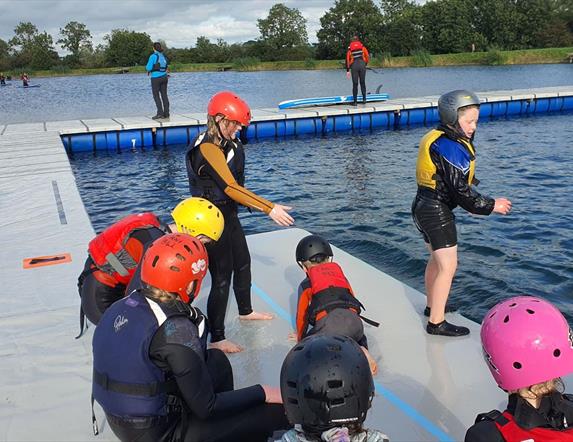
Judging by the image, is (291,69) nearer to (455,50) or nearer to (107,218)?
(455,50)

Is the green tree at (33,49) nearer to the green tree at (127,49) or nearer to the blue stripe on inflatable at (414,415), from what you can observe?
the green tree at (127,49)

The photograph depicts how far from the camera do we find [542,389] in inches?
80.6

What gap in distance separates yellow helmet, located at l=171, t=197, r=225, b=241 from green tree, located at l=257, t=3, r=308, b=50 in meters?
103

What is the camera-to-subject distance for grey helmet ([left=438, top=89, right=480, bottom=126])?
4043 mm

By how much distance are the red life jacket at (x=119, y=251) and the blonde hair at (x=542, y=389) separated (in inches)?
97.6

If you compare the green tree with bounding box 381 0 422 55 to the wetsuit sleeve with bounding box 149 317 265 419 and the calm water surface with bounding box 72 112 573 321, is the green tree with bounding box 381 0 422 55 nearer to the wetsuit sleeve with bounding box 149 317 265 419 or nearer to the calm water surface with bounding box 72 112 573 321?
the calm water surface with bounding box 72 112 573 321

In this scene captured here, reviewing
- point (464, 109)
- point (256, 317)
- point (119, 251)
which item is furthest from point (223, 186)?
point (464, 109)

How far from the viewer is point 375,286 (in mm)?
5551

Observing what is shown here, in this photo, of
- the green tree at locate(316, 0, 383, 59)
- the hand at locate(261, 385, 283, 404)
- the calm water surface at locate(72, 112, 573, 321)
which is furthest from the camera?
the green tree at locate(316, 0, 383, 59)

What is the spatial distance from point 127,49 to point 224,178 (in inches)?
3916

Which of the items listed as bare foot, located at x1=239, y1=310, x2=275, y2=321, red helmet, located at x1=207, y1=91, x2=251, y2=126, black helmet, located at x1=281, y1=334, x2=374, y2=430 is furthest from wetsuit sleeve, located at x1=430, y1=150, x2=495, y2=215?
black helmet, located at x1=281, y1=334, x2=374, y2=430

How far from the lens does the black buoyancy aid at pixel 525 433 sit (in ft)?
6.37

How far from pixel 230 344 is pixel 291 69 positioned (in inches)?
2562

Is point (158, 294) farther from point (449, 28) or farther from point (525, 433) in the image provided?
point (449, 28)
